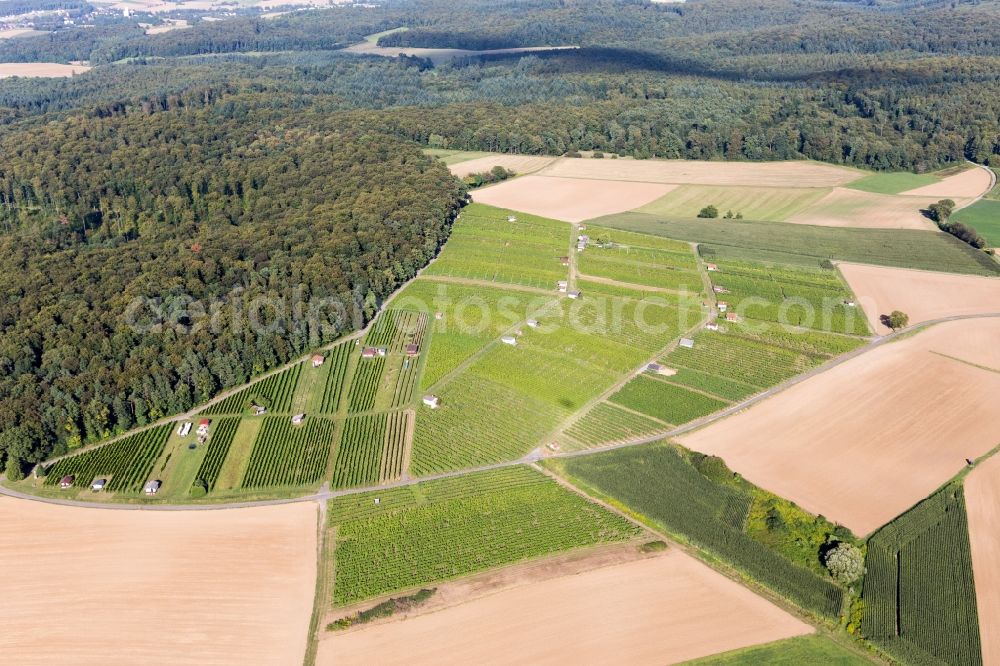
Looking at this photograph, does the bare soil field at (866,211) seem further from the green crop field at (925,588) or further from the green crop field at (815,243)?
the green crop field at (925,588)

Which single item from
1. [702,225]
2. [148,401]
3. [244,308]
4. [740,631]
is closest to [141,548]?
[148,401]

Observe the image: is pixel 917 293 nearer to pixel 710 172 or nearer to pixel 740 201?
pixel 740 201

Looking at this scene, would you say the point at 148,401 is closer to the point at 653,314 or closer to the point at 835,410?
the point at 653,314

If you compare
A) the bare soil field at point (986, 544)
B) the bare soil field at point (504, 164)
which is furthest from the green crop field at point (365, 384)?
the bare soil field at point (504, 164)

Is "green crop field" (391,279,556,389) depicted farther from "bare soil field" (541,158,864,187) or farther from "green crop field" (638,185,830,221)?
"bare soil field" (541,158,864,187)

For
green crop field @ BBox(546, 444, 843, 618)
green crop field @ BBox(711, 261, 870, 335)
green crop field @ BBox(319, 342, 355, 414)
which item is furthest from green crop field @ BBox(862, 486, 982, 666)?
green crop field @ BBox(319, 342, 355, 414)

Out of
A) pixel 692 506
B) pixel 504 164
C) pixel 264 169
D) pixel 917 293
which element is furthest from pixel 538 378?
pixel 504 164
